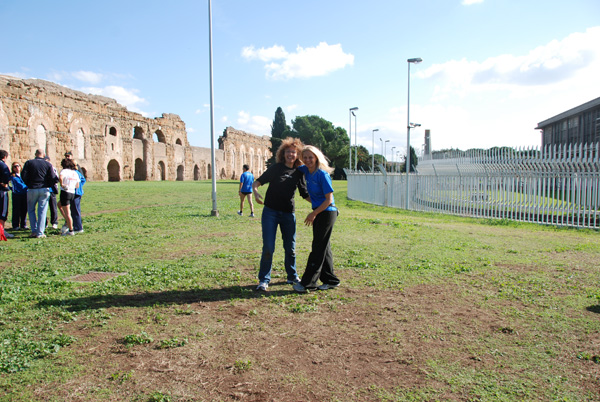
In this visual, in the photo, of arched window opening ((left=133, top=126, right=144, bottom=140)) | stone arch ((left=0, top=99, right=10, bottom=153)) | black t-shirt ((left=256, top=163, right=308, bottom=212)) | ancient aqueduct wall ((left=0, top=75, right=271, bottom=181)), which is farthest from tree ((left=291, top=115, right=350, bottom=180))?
black t-shirt ((left=256, top=163, right=308, bottom=212))

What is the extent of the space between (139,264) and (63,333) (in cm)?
275

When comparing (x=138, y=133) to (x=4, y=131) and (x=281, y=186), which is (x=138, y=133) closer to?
(x=4, y=131)

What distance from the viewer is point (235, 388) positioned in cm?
281

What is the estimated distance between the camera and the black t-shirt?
16.5ft

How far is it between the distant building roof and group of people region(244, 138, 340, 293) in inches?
1221

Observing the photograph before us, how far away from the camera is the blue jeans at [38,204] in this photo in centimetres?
866

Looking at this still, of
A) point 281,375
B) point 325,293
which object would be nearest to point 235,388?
point 281,375

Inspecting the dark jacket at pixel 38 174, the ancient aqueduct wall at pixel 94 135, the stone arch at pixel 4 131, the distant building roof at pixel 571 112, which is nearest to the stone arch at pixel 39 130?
the ancient aqueduct wall at pixel 94 135

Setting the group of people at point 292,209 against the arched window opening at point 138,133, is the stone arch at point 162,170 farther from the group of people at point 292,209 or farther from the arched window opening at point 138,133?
the group of people at point 292,209

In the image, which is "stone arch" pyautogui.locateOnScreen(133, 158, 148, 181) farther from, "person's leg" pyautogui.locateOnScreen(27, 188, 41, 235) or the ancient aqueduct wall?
"person's leg" pyautogui.locateOnScreen(27, 188, 41, 235)

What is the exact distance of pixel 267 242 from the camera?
5035 millimetres

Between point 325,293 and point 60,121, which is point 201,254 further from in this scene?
point 60,121

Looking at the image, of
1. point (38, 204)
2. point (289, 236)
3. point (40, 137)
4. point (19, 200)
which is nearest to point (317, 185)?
point (289, 236)

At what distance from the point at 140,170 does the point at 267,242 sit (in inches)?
1748
